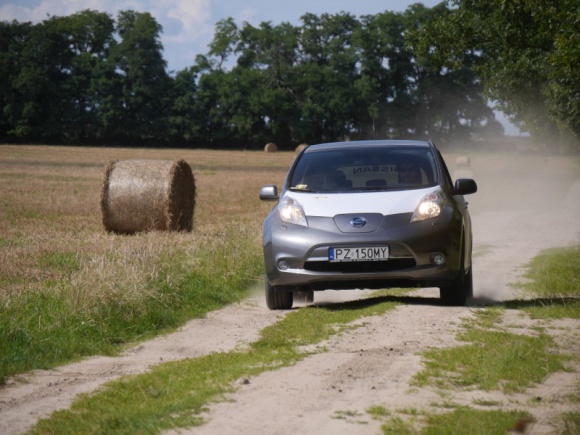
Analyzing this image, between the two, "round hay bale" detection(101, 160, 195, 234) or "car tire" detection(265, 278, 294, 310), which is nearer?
"car tire" detection(265, 278, 294, 310)

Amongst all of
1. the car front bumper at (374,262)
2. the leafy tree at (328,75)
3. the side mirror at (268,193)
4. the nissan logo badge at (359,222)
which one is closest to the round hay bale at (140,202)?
the side mirror at (268,193)

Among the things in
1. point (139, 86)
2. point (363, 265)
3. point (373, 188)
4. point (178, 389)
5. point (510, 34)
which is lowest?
point (178, 389)

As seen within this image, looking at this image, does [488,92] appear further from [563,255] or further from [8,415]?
[8,415]

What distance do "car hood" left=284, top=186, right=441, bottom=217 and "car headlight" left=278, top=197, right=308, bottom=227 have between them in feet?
0.15

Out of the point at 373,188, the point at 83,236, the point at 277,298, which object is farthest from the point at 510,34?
the point at 277,298

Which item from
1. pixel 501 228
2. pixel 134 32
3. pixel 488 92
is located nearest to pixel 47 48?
pixel 134 32

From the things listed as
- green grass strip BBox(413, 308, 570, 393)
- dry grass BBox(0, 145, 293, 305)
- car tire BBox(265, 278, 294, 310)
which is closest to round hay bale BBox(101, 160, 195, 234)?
dry grass BBox(0, 145, 293, 305)

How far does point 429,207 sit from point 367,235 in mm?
730

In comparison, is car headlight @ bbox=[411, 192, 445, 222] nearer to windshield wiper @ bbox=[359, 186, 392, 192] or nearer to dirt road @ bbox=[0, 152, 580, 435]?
windshield wiper @ bbox=[359, 186, 392, 192]

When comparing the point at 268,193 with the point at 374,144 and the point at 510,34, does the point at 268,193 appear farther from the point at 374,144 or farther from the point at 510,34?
the point at 510,34

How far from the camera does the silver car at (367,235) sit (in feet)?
31.3

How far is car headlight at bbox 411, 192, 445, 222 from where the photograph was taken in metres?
9.72

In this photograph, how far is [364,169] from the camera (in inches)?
415

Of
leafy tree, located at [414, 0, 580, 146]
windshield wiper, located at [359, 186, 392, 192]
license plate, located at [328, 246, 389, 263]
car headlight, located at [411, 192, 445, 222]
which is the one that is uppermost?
leafy tree, located at [414, 0, 580, 146]
